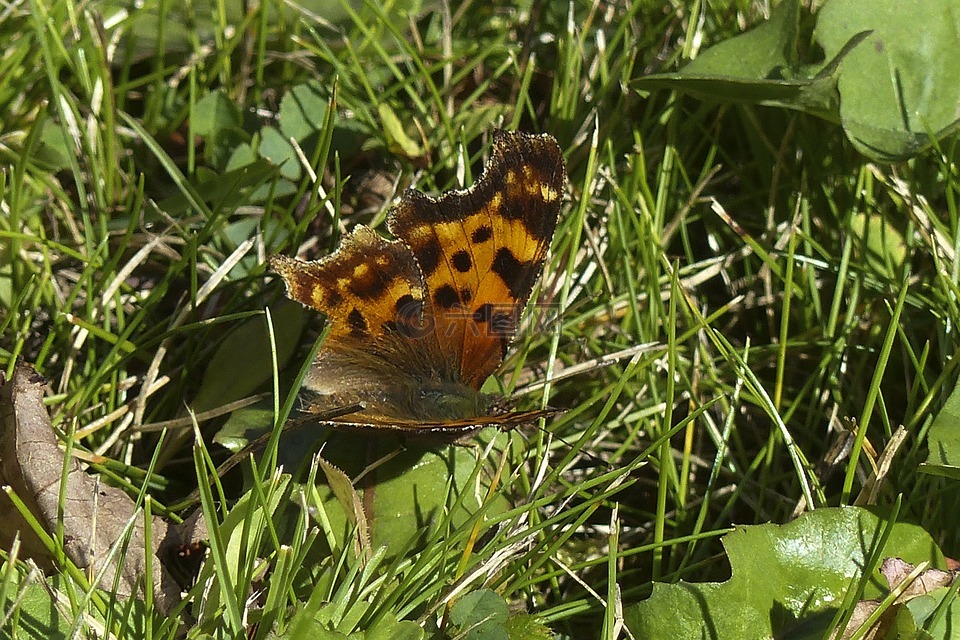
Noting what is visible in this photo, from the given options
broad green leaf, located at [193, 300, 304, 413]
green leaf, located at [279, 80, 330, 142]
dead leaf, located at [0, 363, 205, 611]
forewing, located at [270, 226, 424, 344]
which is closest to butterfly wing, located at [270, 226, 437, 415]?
forewing, located at [270, 226, 424, 344]

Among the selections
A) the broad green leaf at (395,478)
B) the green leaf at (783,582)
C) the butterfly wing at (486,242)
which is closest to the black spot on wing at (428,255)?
the butterfly wing at (486,242)

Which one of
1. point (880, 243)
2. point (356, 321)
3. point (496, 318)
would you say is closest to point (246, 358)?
point (356, 321)

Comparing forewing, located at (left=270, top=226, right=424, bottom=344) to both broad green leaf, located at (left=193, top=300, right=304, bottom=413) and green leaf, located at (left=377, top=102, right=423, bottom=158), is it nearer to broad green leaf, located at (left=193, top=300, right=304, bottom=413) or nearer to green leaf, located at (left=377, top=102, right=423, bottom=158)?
broad green leaf, located at (left=193, top=300, right=304, bottom=413)

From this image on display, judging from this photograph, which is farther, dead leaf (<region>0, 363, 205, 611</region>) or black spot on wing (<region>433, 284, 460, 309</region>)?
black spot on wing (<region>433, 284, 460, 309</region>)

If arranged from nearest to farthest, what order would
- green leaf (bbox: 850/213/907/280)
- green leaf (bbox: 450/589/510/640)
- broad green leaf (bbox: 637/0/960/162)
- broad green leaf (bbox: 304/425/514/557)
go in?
green leaf (bbox: 450/589/510/640) < broad green leaf (bbox: 304/425/514/557) < broad green leaf (bbox: 637/0/960/162) < green leaf (bbox: 850/213/907/280)

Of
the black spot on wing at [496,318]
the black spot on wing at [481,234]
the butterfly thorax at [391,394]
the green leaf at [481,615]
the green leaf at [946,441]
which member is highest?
the black spot on wing at [481,234]

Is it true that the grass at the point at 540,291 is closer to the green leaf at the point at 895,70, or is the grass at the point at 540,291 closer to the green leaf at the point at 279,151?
the green leaf at the point at 279,151
